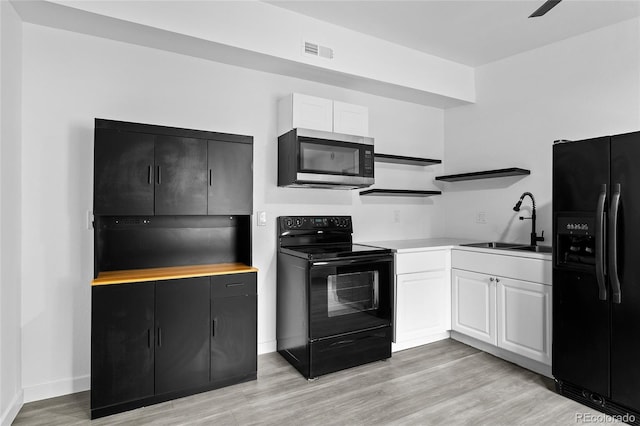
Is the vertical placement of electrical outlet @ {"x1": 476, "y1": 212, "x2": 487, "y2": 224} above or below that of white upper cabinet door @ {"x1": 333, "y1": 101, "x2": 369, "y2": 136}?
below

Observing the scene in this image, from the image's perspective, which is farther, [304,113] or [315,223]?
[315,223]

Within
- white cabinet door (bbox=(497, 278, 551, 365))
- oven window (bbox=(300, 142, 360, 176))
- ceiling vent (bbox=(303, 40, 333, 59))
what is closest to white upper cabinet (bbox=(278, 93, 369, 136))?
oven window (bbox=(300, 142, 360, 176))

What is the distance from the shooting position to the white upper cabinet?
3018 millimetres

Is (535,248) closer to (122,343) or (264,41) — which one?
(264,41)

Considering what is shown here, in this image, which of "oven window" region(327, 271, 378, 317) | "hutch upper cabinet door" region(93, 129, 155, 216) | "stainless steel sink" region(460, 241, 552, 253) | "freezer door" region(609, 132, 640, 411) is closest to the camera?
"freezer door" region(609, 132, 640, 411)

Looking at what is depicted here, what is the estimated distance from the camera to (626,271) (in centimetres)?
217

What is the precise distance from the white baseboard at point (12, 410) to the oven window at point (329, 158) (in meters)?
2.37

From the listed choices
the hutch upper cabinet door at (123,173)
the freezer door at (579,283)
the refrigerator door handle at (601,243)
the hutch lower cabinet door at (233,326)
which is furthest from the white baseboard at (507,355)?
the hutch upper cabinet door at (123,173)

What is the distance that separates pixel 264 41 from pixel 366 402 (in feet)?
8.72

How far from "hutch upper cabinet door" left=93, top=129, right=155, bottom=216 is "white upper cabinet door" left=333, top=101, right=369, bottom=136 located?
4.98 ft

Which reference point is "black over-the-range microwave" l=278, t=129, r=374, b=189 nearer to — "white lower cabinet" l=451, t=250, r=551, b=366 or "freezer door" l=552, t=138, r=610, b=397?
"white lower cabinet" l=451, t=250, r=551, b=366

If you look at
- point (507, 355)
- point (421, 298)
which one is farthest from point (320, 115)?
point (507, 355)

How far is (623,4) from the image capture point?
2.65 metres

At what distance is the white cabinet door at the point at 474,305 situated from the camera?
306cm
